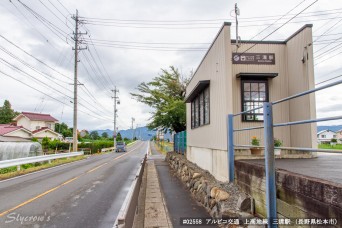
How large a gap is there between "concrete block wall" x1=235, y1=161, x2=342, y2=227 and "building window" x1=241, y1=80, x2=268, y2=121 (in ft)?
15.8

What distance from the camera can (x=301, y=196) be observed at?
3984 millimetres

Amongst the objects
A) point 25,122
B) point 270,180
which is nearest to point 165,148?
point 25,122

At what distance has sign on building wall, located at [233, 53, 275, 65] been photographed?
10484 mm

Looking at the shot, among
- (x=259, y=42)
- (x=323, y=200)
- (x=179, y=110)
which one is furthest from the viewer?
(x=179, y=110)

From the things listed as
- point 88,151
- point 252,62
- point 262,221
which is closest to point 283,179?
point 262,221

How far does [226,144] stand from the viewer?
8.09 metres

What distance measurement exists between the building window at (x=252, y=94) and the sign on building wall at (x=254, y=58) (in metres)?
0.82

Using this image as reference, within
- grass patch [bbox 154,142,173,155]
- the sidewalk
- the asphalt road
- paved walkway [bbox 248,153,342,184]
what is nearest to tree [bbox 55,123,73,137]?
grass patch [bbox 154,142,173,155]

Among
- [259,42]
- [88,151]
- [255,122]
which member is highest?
[259,42]

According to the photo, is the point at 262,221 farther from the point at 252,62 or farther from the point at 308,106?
the point at 252,62

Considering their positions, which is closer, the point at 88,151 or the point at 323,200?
the point at 323,200

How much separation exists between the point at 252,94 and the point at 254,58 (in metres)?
1.45

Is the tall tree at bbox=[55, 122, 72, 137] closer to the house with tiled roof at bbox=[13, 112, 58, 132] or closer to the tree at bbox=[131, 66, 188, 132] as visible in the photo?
the house with tiled roof at bbox=[13, 112, 58, 132]

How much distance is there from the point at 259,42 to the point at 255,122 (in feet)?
11.0
